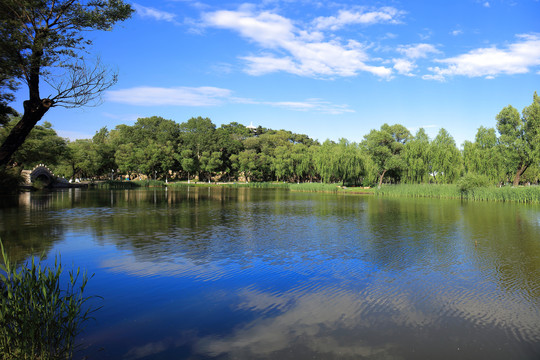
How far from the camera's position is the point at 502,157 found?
145 feet

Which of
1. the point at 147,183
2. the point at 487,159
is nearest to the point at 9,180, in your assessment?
the point at 147,183

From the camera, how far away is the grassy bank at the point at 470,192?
33.7m

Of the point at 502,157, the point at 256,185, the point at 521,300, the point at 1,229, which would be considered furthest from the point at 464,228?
the point at 256,185

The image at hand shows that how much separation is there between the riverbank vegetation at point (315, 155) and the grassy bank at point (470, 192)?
0.27 m

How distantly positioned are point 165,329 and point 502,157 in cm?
5008

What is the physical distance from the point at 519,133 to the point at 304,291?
49.5 m

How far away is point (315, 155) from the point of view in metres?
70.8

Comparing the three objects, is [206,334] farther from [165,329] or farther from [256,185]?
[256,185]

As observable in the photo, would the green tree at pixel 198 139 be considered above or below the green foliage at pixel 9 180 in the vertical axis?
above

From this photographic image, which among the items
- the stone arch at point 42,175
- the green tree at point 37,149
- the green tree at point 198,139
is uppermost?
the green tree at point 198,139

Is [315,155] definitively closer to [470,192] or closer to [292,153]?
[292,153]

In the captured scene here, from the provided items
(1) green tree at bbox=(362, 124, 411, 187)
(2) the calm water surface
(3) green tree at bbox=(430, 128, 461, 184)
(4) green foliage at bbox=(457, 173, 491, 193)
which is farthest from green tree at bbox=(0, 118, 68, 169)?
(3) green tree at bbox=(430, 128, 461, 184)

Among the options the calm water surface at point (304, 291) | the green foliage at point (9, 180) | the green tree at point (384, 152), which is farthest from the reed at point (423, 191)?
the green foliage at point (9, 180)

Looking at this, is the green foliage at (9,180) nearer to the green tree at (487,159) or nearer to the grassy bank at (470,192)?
the grassy bank at (470,192)
